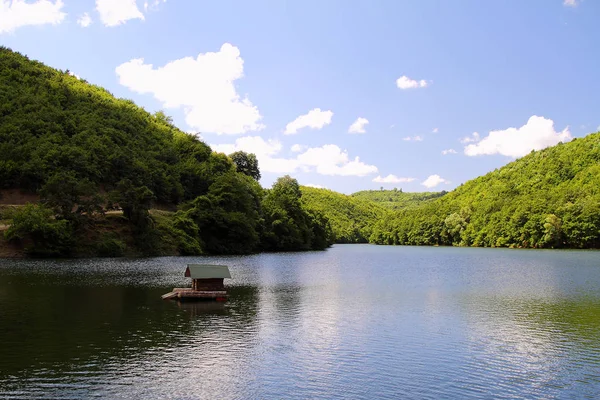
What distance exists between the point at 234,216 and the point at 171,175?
29478mm

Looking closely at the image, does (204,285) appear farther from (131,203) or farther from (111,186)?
(111,186)

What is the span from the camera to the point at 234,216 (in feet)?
327

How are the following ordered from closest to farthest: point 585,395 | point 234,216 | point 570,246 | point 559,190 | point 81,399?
point 81,399 → point 585,395 → point 234,216 → point 570,246 → point 559,190

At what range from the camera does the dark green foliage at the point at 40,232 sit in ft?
226

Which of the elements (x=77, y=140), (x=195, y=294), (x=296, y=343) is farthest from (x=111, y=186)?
(x=296, y=343)

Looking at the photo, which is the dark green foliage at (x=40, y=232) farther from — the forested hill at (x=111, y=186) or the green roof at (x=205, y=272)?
the green roof at (x=205, y=272)

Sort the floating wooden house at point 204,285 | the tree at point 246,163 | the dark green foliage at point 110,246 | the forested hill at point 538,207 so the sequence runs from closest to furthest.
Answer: the floating wooden house at point 204,285 → the dark green foliage at point 110,246 → the forested hill at point 538,207 → the tree at point 246,163

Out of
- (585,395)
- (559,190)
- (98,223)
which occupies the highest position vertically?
(559,190)

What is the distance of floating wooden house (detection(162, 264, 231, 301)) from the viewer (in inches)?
1400

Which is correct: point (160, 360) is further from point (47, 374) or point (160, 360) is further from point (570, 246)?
point (570, 246)

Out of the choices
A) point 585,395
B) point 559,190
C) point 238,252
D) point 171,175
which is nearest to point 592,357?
point 585,395

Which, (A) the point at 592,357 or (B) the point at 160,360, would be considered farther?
(A) the point at 592,357

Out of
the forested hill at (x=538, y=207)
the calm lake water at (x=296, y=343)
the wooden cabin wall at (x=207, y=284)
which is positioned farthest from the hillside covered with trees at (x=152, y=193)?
the wooden cabin wall at (x=207, y=284)

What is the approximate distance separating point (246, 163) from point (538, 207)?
312ft
